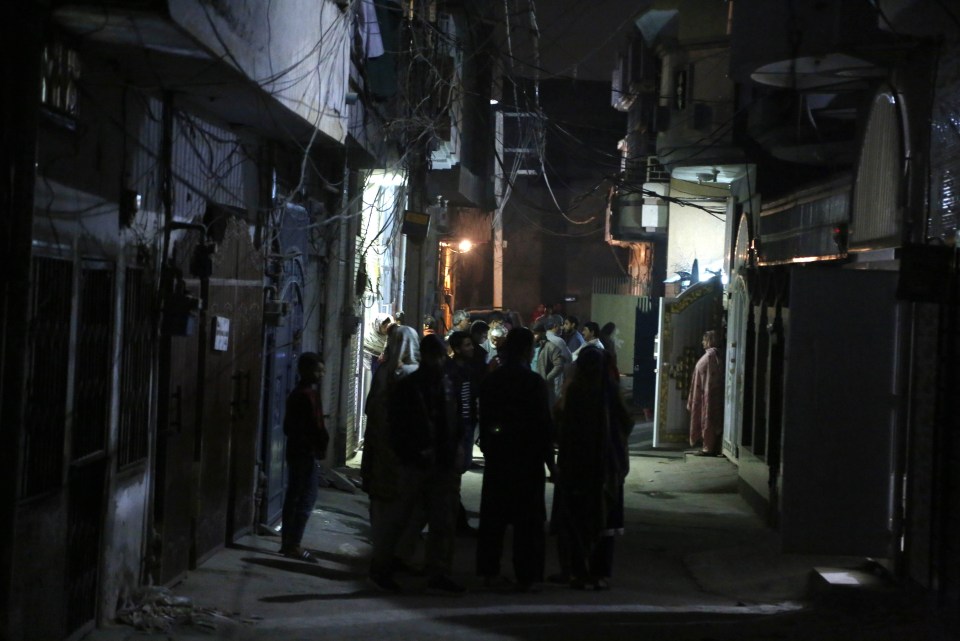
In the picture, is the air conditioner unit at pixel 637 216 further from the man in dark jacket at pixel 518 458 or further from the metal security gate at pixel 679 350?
the man in dark jacket at pixel 518 458

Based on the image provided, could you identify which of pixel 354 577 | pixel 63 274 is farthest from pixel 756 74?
pixel 63 274

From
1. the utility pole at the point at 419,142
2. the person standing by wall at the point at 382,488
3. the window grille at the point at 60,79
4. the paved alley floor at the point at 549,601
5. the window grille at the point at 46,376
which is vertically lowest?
the paved alley floor at the point at 549,601

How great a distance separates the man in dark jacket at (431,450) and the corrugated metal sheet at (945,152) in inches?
142

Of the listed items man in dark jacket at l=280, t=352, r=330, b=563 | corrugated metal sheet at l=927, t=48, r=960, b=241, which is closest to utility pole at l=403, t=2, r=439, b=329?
man in dark jacket at l=280, t=352, r=330, b=563

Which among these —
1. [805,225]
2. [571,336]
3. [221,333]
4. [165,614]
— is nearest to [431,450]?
[221,333]

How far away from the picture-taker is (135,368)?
700 centimetres

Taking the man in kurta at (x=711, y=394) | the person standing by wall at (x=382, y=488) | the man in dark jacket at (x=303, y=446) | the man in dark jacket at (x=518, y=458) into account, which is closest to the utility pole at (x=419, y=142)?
the man in kurta at (x=711, y=394)

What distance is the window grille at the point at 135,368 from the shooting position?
22.2 feet

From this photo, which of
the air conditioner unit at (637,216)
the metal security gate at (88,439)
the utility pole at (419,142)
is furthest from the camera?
the air conditioner unit at (637,216)

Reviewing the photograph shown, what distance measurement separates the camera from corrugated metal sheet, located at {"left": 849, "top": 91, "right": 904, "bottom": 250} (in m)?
8.26

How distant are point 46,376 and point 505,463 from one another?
12.0 feet

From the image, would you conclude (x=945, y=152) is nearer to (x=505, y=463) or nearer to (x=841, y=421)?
(x=841, y=421)

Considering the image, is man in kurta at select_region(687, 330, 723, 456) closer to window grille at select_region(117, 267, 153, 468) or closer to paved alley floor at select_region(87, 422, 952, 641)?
paved alley floor at select_region(87, 422, 952, 641)

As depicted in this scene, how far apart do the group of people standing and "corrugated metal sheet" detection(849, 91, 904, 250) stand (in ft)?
8.22
